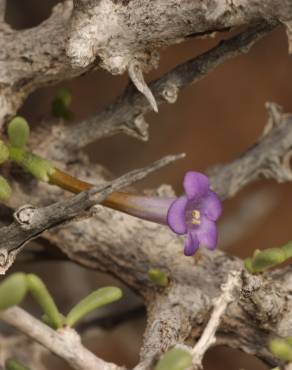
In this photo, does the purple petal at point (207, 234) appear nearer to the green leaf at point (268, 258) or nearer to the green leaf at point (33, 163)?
the green leaf at point (268, 258)

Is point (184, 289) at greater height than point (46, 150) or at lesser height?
lesser

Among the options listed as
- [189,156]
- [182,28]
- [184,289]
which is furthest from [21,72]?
[189,156]

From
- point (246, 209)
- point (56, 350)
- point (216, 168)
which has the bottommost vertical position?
point (56, 350)

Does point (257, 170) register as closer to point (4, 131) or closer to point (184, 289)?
point (184, 289)

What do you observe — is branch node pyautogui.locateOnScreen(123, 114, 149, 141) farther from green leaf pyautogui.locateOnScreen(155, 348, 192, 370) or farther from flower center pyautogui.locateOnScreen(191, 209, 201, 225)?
green leaf pyautogui.locateOnScreen(155, 348, 192, 370)

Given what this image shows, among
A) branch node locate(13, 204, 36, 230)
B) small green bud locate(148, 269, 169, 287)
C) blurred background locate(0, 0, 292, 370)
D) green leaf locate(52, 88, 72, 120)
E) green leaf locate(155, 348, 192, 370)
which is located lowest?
green leaf locate(155, 348, 192, 370)

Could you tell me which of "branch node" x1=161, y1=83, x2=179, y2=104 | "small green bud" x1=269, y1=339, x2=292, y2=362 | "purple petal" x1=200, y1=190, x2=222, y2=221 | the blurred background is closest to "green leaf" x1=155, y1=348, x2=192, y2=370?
"small green bud" x1=269, y1=339, x2=292, y2=362

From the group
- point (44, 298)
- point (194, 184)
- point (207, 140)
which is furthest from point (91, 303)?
point (207, 140)
